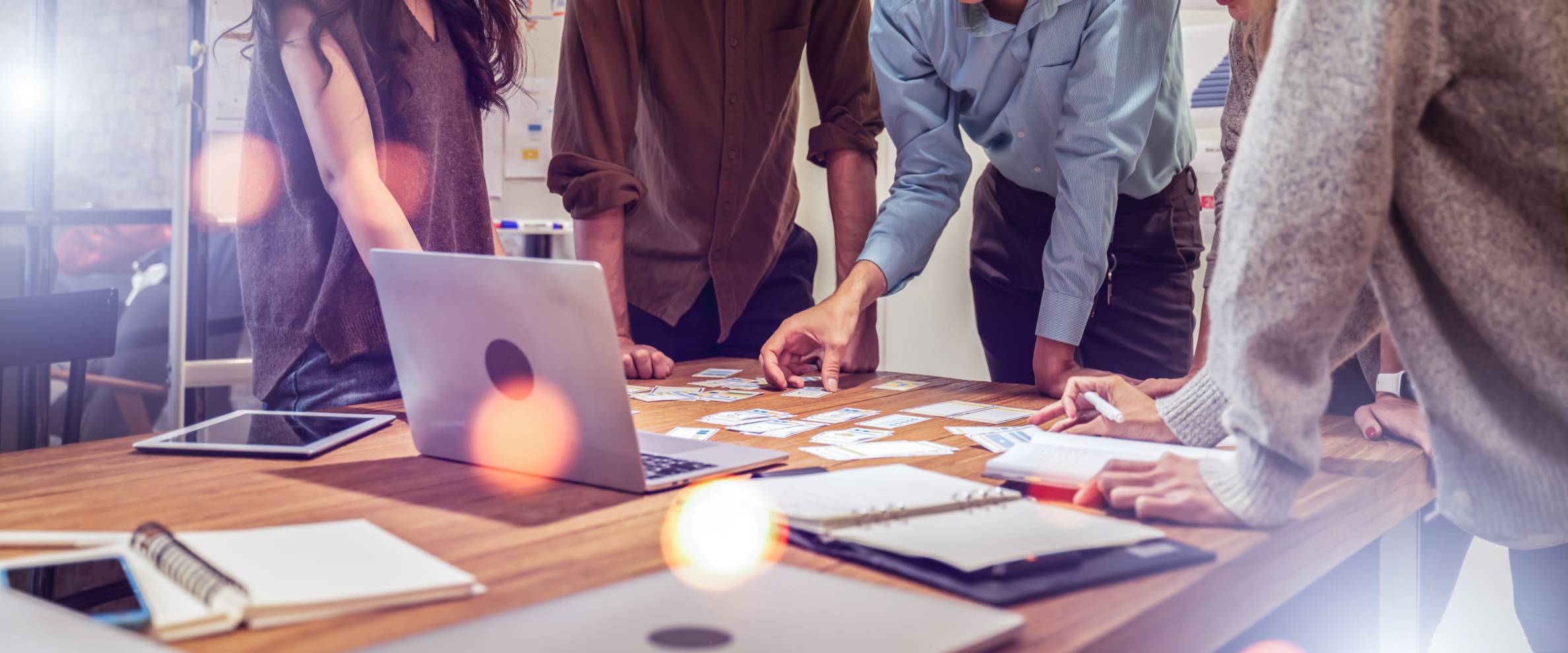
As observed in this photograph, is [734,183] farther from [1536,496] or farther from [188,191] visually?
[188,191]

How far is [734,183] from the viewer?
217 centimetres

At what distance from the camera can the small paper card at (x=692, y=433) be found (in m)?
1.24

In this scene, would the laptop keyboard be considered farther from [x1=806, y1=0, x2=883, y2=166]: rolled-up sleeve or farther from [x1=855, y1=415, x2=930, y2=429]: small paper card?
[x1=806, y1=0, x2=883, y2=166]: rolled-up sleeve

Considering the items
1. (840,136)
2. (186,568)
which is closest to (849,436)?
(186,568)

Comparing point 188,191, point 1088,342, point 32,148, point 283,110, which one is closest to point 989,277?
point 1088,342

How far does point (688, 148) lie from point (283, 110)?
841 millimetres

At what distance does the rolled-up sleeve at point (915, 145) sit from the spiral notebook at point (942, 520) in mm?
1042

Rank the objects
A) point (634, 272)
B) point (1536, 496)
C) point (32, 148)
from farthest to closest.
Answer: point (32, 148)
point (634, 272)
point (1536, 496)

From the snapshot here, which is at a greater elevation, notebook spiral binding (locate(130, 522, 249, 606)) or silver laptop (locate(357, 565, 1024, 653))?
silver laptop (locate(357, 565, 1024, 653))

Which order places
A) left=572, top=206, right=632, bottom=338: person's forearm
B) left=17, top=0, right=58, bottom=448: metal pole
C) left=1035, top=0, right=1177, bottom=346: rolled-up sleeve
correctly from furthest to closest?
left=17, top=0, right=58, bottom=448: metal pole
left=572, top=206, right=632, bottom=338: person's forearm
left=1035, top=0, right=1177, bottom=346: rolled-up sleeve

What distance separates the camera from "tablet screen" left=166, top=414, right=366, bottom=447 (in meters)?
1.15

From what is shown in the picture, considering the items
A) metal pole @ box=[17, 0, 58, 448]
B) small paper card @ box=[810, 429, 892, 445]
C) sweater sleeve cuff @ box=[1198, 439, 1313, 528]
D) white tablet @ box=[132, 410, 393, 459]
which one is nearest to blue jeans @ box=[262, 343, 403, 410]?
white tablet @ box=[132, 410, 393, 459]

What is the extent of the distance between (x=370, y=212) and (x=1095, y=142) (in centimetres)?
112

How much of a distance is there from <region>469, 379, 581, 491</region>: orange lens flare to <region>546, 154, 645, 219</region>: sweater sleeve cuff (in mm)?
1026
